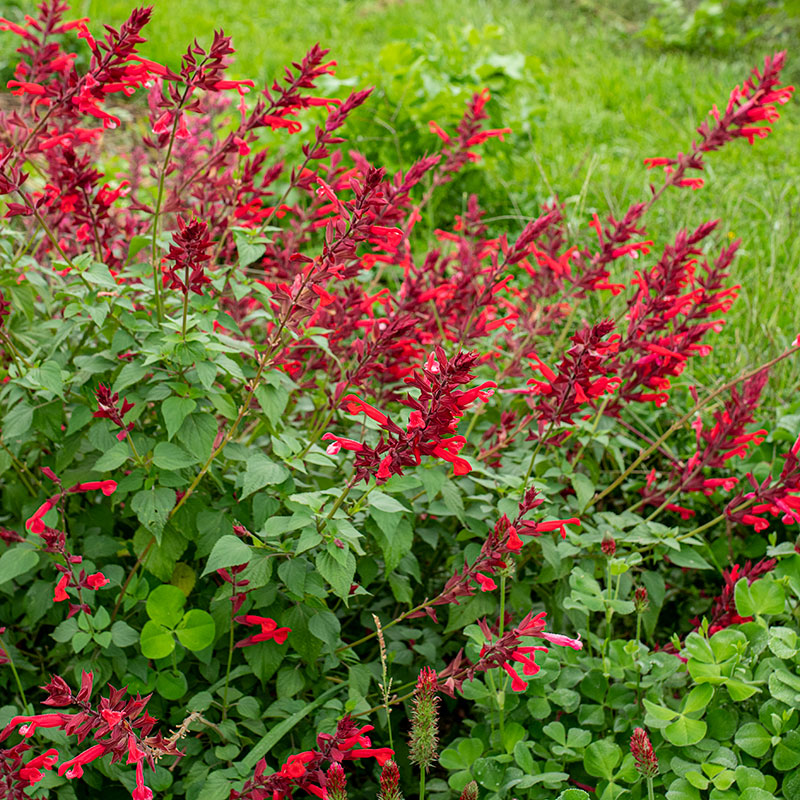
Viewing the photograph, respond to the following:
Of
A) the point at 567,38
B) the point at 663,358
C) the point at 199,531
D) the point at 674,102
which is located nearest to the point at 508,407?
the point at 663,358

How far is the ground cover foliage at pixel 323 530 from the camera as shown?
162cm

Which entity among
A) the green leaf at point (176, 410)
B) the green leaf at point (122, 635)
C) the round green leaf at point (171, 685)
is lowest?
the round green leaf at point (171, 685)

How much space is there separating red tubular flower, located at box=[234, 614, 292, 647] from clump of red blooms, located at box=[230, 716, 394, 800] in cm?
26

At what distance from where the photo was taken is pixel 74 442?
6.54ft

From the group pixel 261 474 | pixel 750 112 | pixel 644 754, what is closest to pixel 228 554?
pixel 261 474

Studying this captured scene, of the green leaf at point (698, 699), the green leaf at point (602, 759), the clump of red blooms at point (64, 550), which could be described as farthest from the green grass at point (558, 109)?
the clump of red blooms at point (64, 550)

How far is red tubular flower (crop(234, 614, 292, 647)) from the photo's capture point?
5.86ft

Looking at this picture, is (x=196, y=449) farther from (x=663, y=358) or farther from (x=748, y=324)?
(x=748, y=324)

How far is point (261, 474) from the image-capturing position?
67.2 inches

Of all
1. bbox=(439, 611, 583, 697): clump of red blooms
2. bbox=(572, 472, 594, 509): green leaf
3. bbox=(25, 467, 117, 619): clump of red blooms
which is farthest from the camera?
bbox=(572, 472, 594, 509): green leaf

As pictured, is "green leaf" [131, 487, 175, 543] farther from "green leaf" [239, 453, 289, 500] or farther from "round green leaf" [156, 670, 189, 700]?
"round green leaf" [156, 670, 189, 700]

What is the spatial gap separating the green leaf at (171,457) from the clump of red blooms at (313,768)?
0.58m

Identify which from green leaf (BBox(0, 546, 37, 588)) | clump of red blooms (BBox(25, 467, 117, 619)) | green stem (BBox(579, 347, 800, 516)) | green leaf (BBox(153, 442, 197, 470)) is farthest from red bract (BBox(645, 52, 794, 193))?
green leaf (BBox(0, 546, 37, 588))

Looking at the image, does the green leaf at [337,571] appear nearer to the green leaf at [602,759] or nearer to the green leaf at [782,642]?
the green leaf at [602,759]
